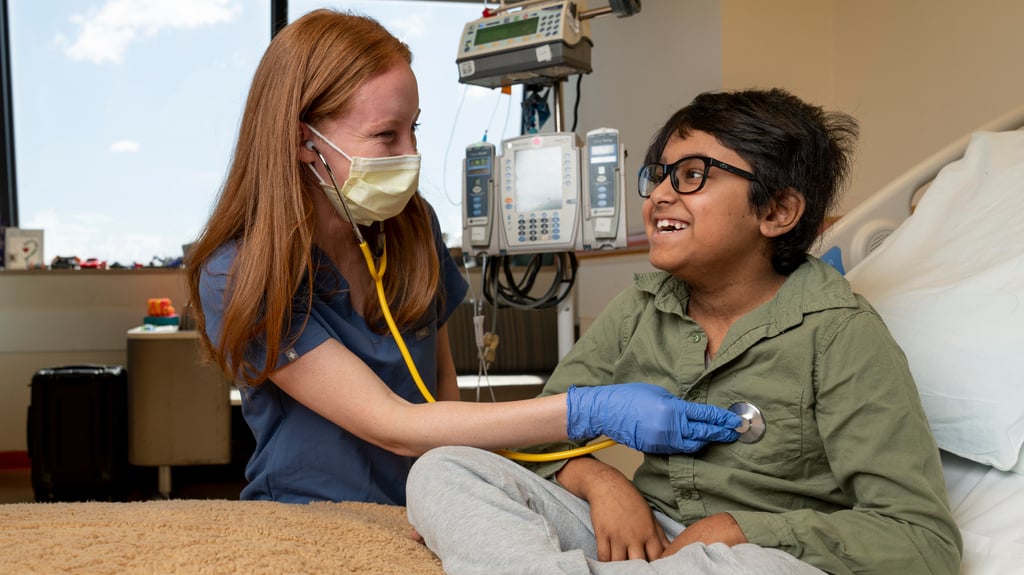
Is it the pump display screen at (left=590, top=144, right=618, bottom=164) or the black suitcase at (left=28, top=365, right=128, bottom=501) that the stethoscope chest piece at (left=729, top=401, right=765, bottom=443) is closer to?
the pump display screen at (left=590, top=144, right=618, bottom=164)

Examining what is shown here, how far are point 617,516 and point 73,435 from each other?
3.25 metres

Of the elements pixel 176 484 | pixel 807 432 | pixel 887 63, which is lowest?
pixel 176 484

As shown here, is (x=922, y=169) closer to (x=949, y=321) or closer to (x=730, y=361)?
(x=949, y=321)

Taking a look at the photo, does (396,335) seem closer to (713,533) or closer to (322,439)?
(322,439)

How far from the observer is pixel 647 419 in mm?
1059

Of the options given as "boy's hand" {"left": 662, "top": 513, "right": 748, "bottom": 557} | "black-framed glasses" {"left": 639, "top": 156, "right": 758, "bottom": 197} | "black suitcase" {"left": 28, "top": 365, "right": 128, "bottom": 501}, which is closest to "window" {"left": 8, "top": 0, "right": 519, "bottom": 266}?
"black suitcase" {"left": 28, "top": 365, "right": 128, "bottom": 501}

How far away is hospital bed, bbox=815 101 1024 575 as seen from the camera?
112cm

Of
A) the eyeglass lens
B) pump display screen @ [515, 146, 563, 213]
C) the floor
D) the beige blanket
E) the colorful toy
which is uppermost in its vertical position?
pump display screen @ [515, 146, 563, 213]

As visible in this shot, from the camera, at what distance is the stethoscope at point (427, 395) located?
3.61ft

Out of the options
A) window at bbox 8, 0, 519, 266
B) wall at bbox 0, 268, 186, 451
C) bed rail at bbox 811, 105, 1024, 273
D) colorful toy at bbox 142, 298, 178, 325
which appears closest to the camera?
bed rail at bbox 811, 105, 1024, 273

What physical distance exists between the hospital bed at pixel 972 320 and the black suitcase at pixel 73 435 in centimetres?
312

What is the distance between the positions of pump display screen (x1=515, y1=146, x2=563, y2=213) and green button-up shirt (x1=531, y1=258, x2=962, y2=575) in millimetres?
951

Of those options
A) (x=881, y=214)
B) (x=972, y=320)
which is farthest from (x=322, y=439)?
(x=881, y=214)

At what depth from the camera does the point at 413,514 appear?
3.43 feet
